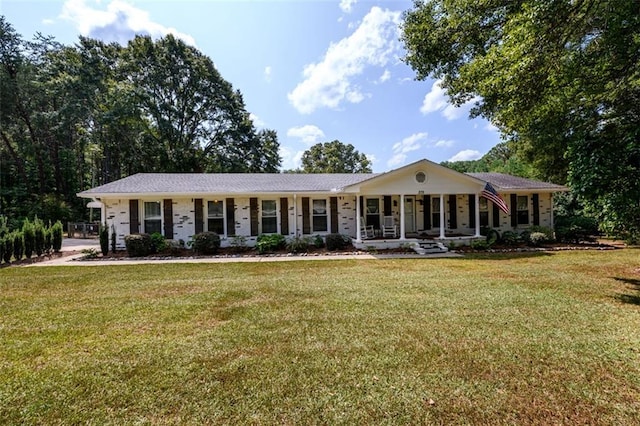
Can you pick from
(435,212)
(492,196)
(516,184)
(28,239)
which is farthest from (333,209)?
(28,239)

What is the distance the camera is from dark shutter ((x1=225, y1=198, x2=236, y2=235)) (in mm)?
13344

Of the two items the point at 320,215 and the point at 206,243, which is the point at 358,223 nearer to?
the point at 320,215

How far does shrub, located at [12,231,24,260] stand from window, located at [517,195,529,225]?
21.1 meters

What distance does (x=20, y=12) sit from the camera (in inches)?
445

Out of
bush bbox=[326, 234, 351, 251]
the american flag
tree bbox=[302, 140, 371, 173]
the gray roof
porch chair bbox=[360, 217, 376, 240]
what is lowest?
bush bbox=[326, 234, 351, 251]

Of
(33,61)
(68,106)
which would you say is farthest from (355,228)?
(33,61)

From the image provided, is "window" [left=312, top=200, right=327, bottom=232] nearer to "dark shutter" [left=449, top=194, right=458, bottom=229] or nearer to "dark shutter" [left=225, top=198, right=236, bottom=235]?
→ "dark shutter" [left=225, top=198, right=236, bottom=235]

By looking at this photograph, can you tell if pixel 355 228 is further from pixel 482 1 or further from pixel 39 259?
pixel 39 259

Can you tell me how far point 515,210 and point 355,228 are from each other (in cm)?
808

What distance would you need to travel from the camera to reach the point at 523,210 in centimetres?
1505

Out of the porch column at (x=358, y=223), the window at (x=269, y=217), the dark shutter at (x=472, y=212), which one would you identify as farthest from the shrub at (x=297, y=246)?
the dark shutter at (x=472, y=212)

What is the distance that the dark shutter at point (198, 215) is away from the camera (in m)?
13.1

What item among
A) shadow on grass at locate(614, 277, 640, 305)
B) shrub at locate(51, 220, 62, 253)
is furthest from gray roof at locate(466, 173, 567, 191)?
shrub at locate(51, 220, 62, 253)

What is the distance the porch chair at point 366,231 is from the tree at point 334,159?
3090 centimetres
